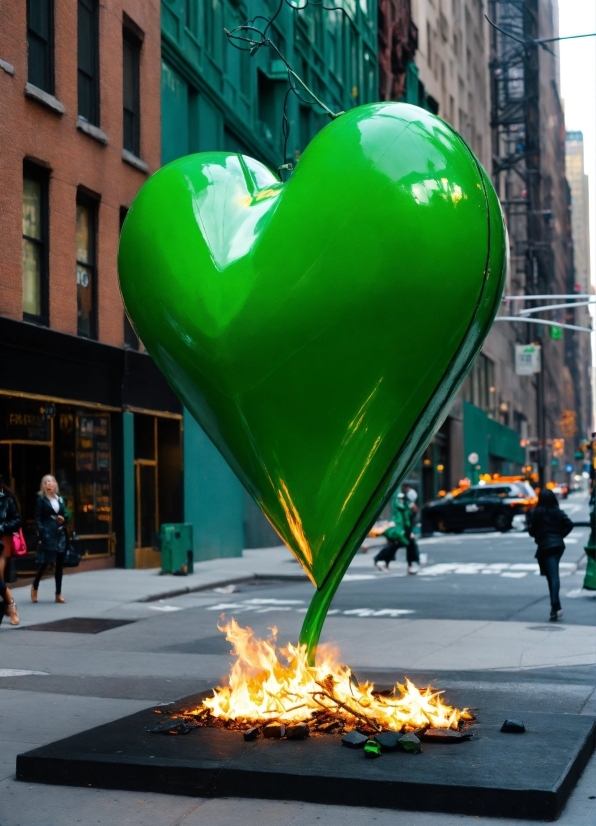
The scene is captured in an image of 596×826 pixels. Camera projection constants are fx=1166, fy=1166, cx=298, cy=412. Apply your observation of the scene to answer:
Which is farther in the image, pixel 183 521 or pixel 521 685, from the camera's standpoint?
pixel 183 521

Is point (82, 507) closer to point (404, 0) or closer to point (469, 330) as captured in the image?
point (469, 330)

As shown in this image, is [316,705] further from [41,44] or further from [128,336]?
[128,336]

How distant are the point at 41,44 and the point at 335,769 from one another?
17.0m

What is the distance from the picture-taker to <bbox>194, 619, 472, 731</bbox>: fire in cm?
675

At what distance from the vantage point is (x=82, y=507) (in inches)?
848

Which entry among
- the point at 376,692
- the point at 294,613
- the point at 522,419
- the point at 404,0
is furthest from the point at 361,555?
the point at 522,419

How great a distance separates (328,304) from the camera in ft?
21.0

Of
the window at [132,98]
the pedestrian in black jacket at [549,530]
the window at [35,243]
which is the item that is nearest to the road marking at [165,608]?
the pedestrian in black jacket at [549,530]

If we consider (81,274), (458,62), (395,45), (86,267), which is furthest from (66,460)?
(458,62)

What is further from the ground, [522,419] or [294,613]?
[522,419]

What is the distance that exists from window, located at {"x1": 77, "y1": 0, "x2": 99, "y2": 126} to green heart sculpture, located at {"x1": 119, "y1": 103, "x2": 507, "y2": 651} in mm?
15676

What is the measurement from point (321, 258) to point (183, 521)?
1911 centimetres

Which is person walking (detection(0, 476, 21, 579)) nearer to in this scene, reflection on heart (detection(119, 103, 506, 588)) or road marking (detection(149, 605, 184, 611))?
road marking (detection(149, 605, 184, 611))

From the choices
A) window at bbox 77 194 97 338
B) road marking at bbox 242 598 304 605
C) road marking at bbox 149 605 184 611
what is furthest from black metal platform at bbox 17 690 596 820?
window at bbox 77 194 97 338
